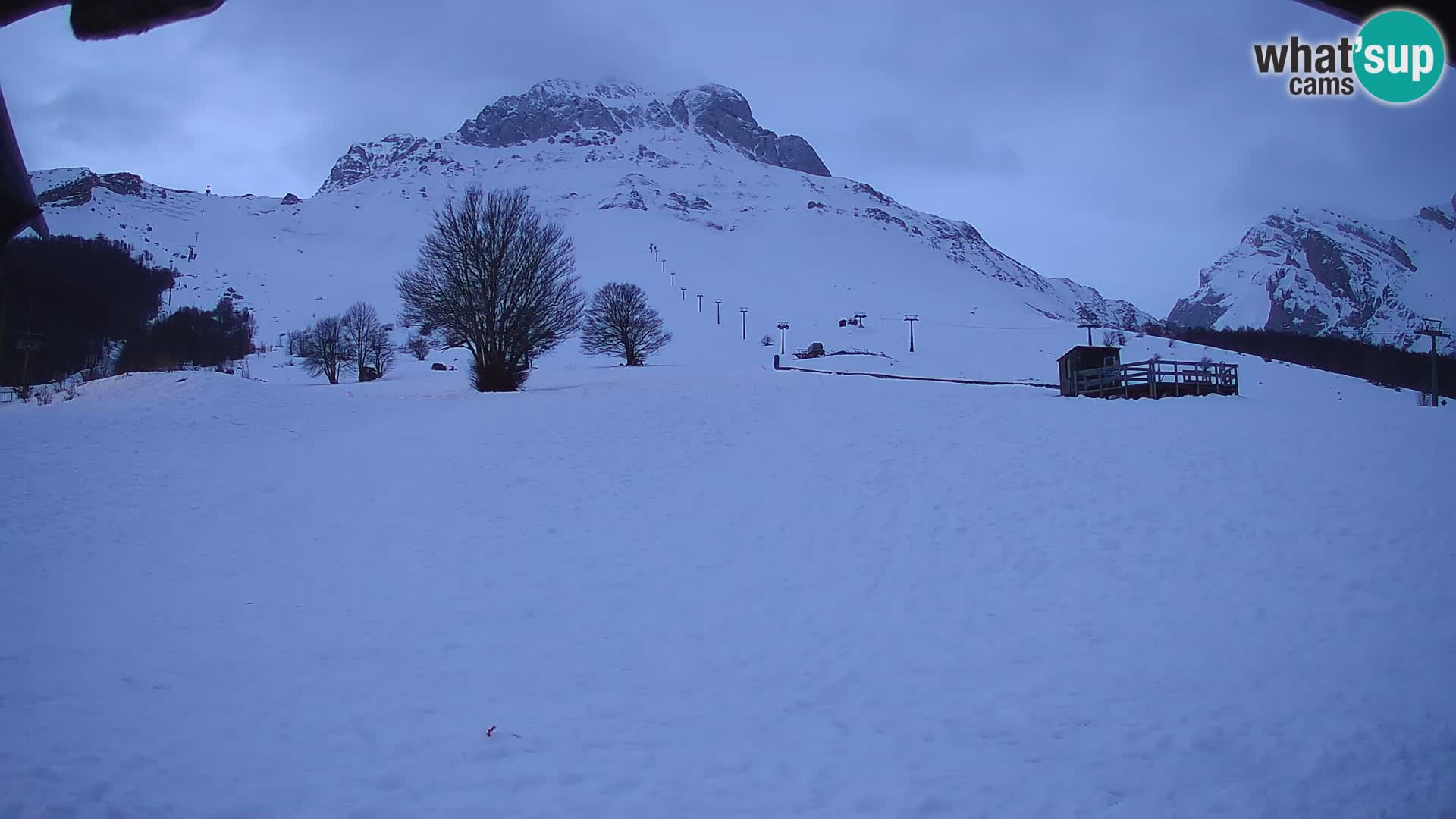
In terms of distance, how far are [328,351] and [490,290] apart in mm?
30193

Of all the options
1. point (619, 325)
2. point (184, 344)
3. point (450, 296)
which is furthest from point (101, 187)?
point (450, 296)

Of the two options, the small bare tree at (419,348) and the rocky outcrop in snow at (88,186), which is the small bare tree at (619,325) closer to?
the small bare tree at (419,348)

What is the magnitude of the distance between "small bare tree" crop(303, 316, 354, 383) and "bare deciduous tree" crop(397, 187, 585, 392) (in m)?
24.8

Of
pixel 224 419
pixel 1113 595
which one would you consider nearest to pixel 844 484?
pixel 1113 595

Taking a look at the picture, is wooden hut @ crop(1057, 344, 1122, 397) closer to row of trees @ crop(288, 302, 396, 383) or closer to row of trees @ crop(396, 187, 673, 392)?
row of trees @ crop(396, 187, 673, 392)

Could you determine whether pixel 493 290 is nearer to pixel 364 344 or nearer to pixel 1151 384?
pixel 1151 384

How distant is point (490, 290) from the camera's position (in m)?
30.7

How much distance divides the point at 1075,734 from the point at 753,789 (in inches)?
130

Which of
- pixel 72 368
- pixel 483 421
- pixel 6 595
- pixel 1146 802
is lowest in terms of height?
pixel 1146 802

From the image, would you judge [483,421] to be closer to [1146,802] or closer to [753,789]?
[753,789]

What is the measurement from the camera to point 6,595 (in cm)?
986

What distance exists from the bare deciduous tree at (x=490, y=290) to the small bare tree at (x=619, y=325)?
21.8m

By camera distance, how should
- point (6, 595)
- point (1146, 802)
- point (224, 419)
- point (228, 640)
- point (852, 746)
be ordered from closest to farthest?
point (1146, 802), point (852, 746), point (228, 640), point (6, 595), point (224, 419)

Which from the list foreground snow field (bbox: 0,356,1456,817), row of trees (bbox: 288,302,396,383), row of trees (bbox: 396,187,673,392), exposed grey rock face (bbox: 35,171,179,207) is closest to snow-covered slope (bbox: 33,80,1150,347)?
exposed grey rock face (bbox: 35,171,179,207)
